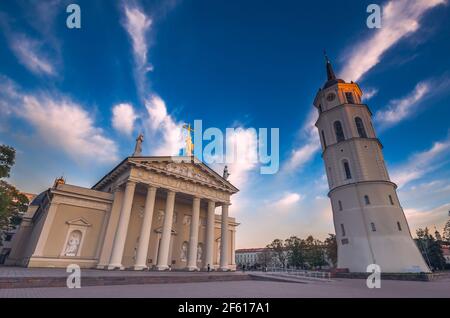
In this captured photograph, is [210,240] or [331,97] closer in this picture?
[210,240]

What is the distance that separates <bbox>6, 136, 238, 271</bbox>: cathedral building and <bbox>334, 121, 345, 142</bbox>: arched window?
14.9 metres

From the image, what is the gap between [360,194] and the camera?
2498 cm

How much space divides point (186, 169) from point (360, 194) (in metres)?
19.3

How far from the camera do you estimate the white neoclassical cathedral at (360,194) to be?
73.0ft

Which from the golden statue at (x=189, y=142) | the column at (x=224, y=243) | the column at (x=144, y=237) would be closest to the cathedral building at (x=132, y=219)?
the column at (x=144, y=237)

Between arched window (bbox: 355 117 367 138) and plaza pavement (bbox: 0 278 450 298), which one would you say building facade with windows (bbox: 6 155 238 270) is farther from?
arched window (bbox: 355 117 367 138)

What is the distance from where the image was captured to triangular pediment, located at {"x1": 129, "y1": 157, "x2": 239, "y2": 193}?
2223 cm

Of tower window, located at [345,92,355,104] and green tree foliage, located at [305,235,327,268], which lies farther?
green tree foliage, located at [305,235,327,268]

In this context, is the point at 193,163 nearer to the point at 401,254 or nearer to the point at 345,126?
the point at 345,126

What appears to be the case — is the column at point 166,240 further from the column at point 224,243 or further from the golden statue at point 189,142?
the column at point 224,243

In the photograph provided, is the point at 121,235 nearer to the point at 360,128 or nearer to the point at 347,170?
the point at 347,170

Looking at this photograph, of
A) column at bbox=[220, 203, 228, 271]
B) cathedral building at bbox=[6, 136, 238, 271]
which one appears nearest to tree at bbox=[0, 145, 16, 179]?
cathedral building at bbox=[6, 136, 238, 271]

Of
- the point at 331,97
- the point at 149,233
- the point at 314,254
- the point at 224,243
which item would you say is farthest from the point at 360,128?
the point at 314,254
